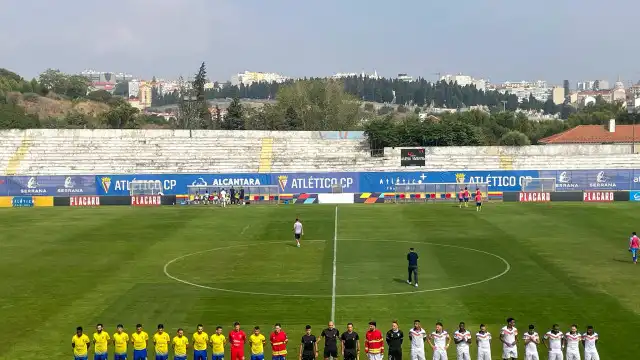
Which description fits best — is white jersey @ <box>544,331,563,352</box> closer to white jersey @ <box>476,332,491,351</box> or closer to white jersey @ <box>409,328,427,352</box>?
white jersey @ <box>476,332,491,351</box>

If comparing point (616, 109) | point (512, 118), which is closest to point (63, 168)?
point (512, 118)

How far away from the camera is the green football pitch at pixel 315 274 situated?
25.8m

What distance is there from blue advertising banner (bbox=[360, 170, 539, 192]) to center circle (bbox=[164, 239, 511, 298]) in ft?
86.5

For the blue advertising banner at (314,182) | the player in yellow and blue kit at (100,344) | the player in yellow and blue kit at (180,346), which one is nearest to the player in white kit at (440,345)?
the player in yellow and blue kit at (180,346)

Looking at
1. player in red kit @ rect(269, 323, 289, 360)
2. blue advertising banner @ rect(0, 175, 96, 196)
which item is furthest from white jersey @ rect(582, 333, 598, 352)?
blue advertising banner @ rect(0, 175, 96, 196)

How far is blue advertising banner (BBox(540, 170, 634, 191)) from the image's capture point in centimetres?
6894

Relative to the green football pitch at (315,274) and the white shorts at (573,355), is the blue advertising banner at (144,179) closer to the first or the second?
the green football pitch at (315,274)

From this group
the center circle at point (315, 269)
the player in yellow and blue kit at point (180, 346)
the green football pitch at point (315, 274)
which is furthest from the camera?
the center circle at point (315, 269)

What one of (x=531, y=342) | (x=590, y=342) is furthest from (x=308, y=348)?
(x=590, y=342)

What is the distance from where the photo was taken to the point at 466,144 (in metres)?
→ 93.7

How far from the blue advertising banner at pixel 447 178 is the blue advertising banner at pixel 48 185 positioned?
2575cm

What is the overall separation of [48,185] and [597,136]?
76597 mm

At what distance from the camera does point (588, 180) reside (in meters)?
69.4

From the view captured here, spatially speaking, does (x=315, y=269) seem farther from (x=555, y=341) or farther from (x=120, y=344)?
(x=555, y=341)
